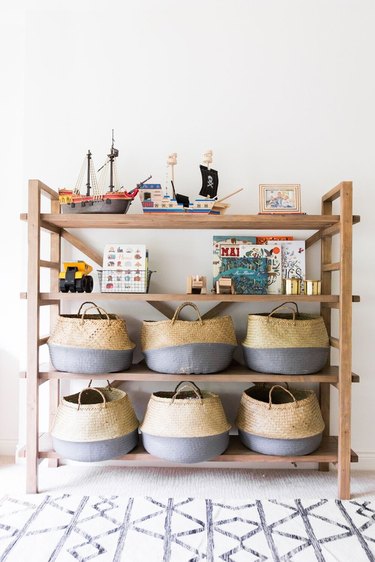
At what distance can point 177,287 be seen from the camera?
237 cm

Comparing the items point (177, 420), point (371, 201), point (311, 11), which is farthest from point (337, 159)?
point (177, 420)

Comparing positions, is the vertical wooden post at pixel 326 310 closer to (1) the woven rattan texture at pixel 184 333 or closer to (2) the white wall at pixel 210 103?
(2) the white wall at pixel 210 103

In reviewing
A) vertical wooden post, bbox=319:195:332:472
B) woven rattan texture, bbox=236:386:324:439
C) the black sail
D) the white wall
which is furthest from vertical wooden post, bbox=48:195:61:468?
vertical wooden post, bbox=319:195:332:472

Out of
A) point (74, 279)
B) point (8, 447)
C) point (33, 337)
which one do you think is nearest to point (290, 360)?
point (74, 279)

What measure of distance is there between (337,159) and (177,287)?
1.10 metres

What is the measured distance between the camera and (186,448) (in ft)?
6.32

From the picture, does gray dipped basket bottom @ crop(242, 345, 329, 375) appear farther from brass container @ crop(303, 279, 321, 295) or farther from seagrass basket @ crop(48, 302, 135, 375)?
seagrass basket @ crop(48, 302, 135, 375)

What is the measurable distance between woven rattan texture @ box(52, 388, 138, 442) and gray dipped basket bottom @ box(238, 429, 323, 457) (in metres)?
0.58

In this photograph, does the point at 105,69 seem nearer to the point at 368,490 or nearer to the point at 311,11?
the point at 311,11

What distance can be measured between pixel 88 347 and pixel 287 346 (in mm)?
911

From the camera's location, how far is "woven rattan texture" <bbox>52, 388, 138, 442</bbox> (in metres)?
1.94

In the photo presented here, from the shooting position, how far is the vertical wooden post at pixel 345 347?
1947 millimetres

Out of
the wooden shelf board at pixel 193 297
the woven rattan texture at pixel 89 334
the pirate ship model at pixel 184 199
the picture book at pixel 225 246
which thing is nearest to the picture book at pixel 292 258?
the picture book at pixel 225 246

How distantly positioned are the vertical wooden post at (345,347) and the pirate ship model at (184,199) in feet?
1.88
